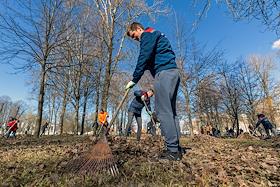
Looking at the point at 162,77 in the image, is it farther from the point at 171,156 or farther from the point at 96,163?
the point at 96,163

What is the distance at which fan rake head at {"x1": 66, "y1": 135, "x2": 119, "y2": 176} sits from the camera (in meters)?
2.35

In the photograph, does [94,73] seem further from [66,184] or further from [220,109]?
[220,109]

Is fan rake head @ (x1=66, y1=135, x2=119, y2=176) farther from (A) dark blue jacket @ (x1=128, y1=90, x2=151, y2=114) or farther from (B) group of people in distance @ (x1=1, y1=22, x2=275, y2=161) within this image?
(A) dark blue jacket @ (x1=128, y1=90, x2=151, y2=114)

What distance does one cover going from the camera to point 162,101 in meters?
3.24

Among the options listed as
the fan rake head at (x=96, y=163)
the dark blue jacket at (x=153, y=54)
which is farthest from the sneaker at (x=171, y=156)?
the dark blue jacket at (x=153, y=54)

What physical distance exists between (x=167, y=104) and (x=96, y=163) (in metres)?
1.33

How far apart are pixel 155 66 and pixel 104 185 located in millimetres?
2025

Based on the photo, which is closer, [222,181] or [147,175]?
[222,181]

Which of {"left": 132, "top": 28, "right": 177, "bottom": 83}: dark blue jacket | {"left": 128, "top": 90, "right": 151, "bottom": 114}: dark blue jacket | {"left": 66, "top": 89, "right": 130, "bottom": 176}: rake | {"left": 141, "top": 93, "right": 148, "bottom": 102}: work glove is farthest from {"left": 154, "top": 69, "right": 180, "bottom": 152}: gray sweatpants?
{"left": 128, "top": 90, "right": 151, "bottom": 114}: dark blue jacket

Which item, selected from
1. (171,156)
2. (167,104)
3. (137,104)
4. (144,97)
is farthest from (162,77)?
(137,104)

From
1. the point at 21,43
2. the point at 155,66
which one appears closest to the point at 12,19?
the point at 21,43

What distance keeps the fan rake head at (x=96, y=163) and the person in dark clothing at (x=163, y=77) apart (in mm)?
897

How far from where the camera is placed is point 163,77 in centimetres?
328

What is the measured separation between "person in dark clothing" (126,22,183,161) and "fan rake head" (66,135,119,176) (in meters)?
0.90
